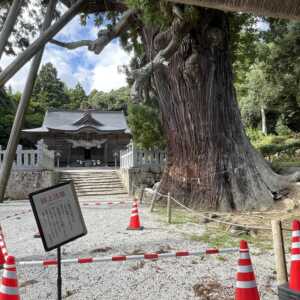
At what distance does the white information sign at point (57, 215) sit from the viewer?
2.60 m

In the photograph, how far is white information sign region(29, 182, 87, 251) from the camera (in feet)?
Result: 8.52

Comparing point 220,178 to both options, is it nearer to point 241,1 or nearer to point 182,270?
point 182,270

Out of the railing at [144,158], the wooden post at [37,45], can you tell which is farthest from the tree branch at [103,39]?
the railing at [144,158]

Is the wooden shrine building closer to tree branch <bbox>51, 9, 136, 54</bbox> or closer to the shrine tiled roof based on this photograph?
the shrine tiled roof

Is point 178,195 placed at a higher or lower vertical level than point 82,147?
lower

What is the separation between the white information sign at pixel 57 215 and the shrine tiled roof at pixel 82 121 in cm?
2065

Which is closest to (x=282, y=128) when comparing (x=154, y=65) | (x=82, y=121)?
(x=82, y=121)

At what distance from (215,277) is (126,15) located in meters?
8.12

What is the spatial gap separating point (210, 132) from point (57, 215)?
6.77 meters

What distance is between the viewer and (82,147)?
2498 cm

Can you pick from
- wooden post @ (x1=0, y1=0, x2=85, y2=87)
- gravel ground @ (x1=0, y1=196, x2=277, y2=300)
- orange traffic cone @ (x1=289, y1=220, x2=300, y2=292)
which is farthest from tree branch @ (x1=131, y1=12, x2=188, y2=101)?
orange traffic cone @ (x1=289, y1=220, x2=300, y2=292)

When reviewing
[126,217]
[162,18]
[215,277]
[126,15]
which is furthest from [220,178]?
[126,15]

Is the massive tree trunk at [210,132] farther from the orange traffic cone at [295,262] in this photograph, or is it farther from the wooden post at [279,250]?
the orange traffic cone at [295,262]

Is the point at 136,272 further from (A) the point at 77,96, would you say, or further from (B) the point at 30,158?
(A) the point at 77,96
